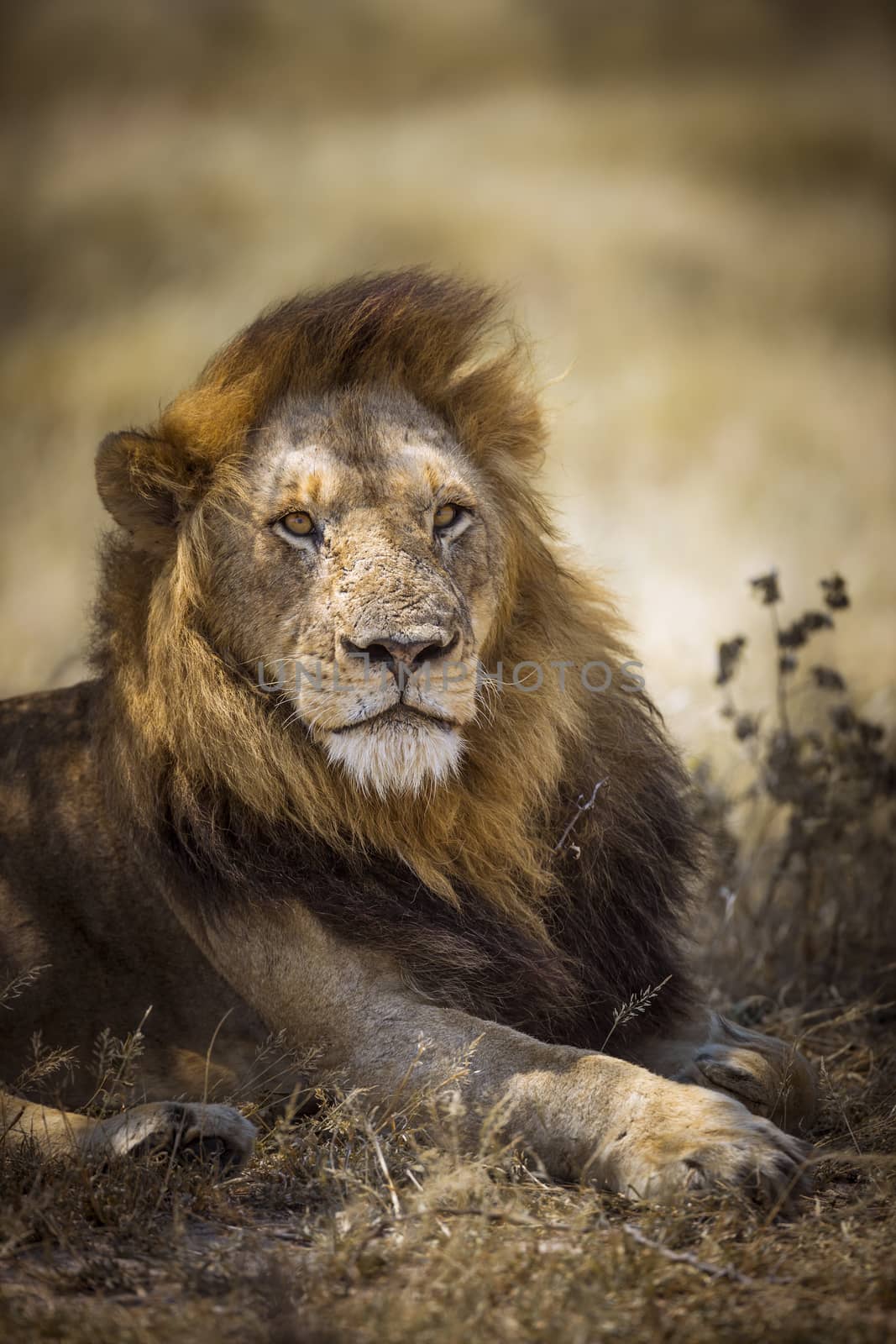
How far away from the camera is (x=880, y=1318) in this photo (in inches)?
99.1

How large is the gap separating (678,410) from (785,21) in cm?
1031

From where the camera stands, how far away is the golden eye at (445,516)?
12.7 ft

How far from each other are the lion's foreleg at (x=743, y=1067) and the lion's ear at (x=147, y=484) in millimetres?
1872

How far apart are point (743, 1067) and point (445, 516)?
1600 millimetres

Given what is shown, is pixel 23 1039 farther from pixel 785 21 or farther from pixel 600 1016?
pixel 785 21

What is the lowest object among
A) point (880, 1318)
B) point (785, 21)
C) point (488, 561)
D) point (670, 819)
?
point (880, 1318)

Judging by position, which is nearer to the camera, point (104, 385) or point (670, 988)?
point (670, 988)

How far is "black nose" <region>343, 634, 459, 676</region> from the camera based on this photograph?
3439mm

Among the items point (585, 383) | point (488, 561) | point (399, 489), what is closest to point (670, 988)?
point (488, 561)

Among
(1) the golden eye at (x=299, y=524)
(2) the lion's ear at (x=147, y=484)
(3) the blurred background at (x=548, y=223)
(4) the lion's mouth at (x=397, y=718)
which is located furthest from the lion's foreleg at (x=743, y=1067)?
(3) the blurred background at (x=548, y=223)

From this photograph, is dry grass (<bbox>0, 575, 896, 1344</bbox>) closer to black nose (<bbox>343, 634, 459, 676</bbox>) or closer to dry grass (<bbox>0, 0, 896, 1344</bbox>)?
dry grass (<bbox>0, 0, 896, 1344</bbox>)

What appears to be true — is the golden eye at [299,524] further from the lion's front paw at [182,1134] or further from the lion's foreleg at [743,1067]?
the lion's foreleg at [743,1067]

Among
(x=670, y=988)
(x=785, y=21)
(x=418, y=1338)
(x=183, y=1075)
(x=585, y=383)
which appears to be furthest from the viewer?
(x=785, y=21)

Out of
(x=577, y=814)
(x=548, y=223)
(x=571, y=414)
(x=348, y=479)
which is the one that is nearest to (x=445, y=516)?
(x=348, y=479)
